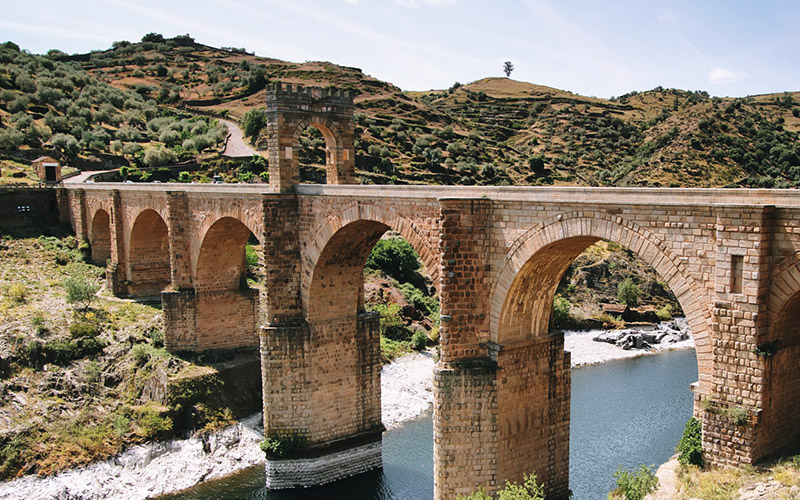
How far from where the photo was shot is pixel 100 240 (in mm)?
37906

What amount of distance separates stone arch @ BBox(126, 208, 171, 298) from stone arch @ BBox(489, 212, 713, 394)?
2240cm

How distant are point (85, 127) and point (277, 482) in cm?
4839

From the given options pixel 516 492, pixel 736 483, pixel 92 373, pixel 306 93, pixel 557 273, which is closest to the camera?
pixel 736 483

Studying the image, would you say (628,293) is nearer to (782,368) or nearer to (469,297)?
(469,297)

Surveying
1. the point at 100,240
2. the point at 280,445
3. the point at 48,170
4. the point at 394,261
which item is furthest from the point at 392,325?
the point at 48,170

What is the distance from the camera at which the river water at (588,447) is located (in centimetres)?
2047

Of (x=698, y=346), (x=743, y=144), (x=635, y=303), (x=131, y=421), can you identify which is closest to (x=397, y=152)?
(x=635, y=303)

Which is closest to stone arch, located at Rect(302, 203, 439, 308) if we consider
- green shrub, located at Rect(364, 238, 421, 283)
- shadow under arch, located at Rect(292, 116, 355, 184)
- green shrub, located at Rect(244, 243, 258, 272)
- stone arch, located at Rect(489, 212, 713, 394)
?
stone arch, located at Rect(489, 212, 713, 394)

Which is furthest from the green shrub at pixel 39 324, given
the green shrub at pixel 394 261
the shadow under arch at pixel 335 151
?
the green shrub at pixel 394 261

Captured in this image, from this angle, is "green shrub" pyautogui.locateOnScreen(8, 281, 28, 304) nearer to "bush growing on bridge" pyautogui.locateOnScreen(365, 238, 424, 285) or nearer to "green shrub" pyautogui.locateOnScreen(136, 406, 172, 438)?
"green shrub" pyautogui.locateOnScreen(136, 406, 172, 438)

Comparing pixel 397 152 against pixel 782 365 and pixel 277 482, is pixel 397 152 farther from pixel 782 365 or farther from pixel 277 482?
pixel 782 365

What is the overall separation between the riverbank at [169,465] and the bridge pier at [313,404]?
260cm

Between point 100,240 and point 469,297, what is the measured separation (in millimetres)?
29756

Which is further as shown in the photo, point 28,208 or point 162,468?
point 28,208
